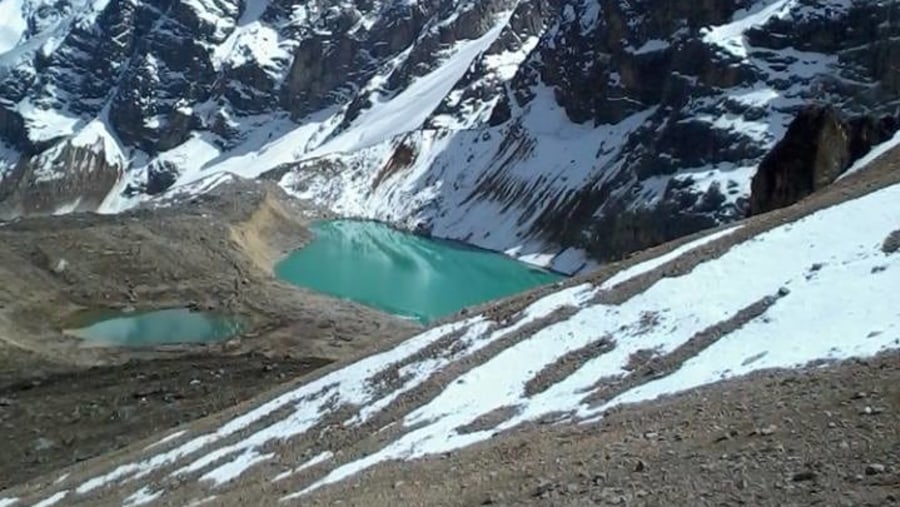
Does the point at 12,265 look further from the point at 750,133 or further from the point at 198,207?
the point at 750,133

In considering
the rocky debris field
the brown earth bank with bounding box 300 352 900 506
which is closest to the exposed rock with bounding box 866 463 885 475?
Result: the brown earth bank with bounding box 300 352 900 506

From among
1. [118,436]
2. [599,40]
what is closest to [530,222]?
[599,40]

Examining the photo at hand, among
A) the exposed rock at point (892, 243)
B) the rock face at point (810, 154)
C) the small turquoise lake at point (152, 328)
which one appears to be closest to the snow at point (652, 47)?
the small turquoise lake at point (152, 328)

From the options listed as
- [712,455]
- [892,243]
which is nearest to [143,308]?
[892,243]

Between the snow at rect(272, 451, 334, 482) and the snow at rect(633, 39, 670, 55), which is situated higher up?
the snow at rect(633, 39, 670, 55)

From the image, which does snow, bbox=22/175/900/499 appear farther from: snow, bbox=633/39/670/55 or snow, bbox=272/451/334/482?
snow, bbox=633/39/670/55
